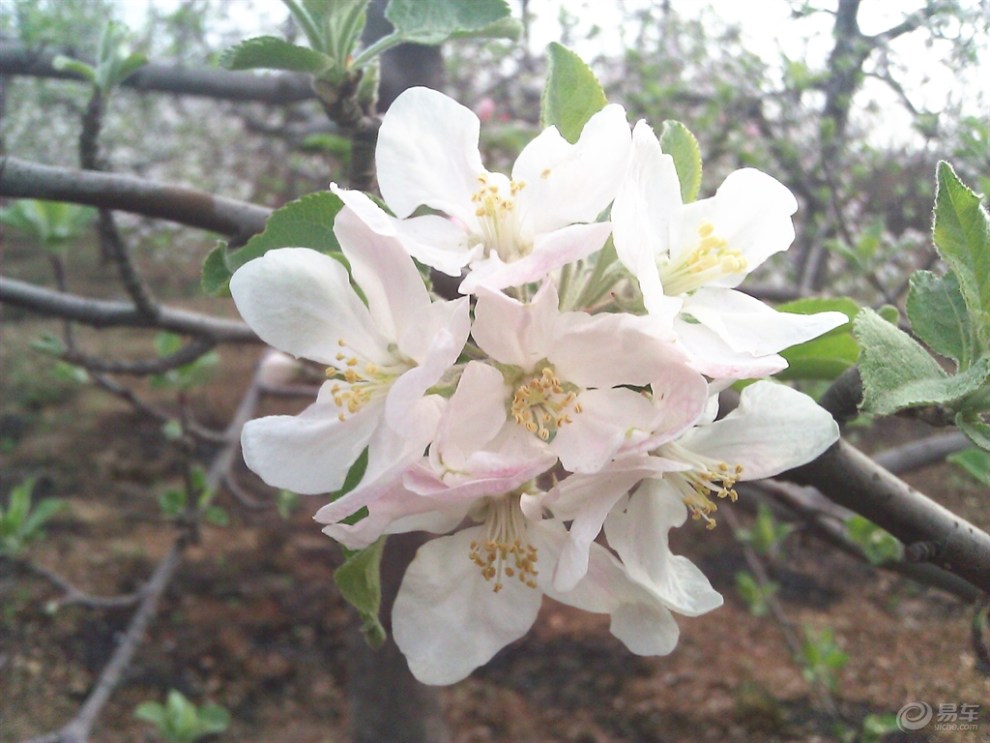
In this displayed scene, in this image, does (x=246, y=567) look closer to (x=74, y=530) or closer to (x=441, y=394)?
(x=74, y=530)

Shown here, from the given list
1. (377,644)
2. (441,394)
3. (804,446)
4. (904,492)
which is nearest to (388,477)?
(441,394)

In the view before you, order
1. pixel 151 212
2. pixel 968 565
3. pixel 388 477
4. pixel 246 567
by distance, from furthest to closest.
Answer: pixel 246 567
pixel 151 212
pixel 968 565
pixel 388 477

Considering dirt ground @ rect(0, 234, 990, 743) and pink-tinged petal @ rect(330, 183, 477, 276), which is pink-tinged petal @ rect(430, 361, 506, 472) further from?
dirt ground @ rect(0, 234, 990, 743)

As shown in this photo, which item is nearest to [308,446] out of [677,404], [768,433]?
[677,404]

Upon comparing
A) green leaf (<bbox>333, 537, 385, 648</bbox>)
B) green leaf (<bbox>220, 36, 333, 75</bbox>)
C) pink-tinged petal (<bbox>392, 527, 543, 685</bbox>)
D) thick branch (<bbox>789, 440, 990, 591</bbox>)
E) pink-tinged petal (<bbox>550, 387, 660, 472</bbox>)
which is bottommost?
pink-tinged petal (<bbox>392, 527, 543, 685</bbox>)

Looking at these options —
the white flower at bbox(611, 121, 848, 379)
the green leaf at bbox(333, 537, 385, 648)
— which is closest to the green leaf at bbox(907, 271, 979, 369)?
the white flower at bbox(611, 121, 848, 379)

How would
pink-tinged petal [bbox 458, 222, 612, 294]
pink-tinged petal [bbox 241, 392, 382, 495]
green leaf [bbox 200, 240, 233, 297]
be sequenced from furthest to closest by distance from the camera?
green leaf [bbox 200, 240, 233, 297], pink-tinged petal [bbox 241, 392, 382, 495], pink-tinged petal [bbox 458, 222, 612, 294]

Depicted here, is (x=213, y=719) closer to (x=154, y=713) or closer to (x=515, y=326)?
(x=154, y=713)

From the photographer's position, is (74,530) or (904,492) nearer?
(904,492)

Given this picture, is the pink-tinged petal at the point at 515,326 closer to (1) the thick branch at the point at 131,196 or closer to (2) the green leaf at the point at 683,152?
(2) the green leaf at the point at 683,152
